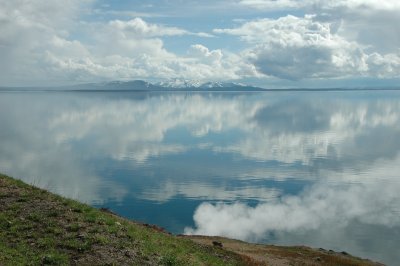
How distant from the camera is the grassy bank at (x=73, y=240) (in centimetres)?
2142

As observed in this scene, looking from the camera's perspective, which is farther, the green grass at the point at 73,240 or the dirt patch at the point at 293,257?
the dirt patch at the point at 293,257

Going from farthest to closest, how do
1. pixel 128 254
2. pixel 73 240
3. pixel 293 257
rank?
pixel 293 257 → pixel 73 240 → pixel 128 254

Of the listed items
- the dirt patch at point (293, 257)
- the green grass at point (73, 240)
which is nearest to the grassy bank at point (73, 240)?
the green grass at point (73, 240)

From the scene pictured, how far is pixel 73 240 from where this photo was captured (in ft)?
75.5

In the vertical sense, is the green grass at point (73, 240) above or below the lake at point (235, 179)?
above

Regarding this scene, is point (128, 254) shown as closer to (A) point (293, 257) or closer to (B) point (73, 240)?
(B) point (73, 240)

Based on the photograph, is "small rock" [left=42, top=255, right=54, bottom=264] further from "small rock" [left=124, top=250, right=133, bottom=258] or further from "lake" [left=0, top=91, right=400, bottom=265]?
"lake" [left=0, top=91, right=400, bottom=265]

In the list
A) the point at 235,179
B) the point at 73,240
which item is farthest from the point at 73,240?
the point at 235,179

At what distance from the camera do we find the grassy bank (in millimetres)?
21422

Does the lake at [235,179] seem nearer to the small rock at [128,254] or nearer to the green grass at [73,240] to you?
the green grass at [73,240]

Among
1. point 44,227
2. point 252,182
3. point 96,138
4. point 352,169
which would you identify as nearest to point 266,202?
point 252,182

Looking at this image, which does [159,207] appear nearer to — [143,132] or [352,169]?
[352,169]

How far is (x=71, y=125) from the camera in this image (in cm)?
17162

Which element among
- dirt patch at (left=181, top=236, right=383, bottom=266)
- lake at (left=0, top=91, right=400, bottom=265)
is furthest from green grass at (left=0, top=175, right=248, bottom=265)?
lake at (left=0, top=91, right=400, bottom=265)
